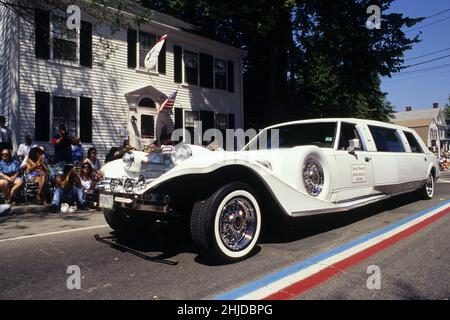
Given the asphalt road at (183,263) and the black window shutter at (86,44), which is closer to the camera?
the asphalt road at (183,263)

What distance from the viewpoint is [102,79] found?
14.5 metres

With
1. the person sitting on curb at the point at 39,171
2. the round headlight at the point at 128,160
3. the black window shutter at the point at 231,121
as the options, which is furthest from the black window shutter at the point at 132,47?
the round headlight at the point at 128,160

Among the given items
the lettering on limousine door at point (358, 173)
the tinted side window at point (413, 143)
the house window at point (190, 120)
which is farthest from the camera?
the house window at point (190, 120)

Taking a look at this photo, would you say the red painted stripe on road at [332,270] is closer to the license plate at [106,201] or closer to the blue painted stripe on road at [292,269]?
the blue painted stripe on road at [292,269]

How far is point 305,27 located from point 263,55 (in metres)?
6.34

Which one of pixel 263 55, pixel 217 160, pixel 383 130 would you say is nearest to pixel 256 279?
pixel 217 160

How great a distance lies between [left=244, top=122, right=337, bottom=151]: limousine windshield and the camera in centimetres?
552

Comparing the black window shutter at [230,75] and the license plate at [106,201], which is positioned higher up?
the black window shutter at [230,75]

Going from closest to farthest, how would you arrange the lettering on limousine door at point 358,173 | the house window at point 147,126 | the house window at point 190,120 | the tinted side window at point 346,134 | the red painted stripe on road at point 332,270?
the red painted stripe on road at point 332,270
the lettering on limousine door at point 358,173
the tinted side window at point 346,134
the house window at point 147,126
the house window at point 190,120

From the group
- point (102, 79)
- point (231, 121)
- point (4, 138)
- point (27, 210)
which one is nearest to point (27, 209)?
point (27, 210)

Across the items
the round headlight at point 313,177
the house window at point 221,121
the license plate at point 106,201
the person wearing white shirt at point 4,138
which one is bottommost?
the license plate at point 106,201

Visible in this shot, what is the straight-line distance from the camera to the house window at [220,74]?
19.1 metres

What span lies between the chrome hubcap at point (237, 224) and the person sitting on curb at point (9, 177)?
22.4 ft

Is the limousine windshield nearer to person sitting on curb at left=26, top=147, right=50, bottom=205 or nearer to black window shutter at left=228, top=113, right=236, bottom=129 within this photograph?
person sitting on curb at left=26, top=147, right=50, bottom=205
